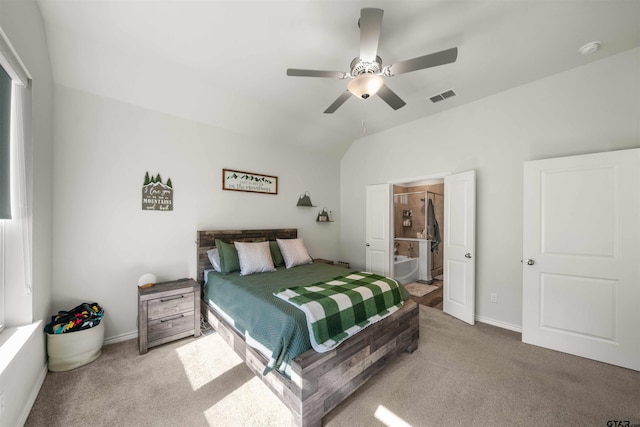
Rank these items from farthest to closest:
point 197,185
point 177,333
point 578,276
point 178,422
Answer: point 197,185 → point 177,333 → point 578,276 → point 178,422

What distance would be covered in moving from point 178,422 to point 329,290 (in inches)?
53.3

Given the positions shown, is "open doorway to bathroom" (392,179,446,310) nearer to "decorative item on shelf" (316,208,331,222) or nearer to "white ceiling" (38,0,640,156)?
"decorative item on shelf" (316,208,331,222)

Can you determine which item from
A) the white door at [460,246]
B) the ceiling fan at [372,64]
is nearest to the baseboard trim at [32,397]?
the ceiling fan at [372,64]

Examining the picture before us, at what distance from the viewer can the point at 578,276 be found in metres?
2.43

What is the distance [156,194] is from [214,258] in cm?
102

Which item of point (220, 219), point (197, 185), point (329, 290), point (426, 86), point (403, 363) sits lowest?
point (403, 363)

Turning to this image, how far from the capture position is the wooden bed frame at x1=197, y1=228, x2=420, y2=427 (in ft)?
5.04

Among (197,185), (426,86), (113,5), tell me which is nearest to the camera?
(113,5)

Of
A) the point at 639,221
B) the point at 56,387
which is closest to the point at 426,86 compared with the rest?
the point at 639,221

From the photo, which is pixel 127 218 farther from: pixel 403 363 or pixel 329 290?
pixel 403 363

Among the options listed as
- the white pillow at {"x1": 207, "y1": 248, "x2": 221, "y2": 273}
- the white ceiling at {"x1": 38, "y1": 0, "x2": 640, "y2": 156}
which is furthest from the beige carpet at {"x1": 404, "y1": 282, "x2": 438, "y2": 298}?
the white pillow at {"x1": 207, "y1": 248, "x2": 221, "y2": 273}

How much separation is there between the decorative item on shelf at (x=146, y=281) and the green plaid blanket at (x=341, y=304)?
1543 millimetres

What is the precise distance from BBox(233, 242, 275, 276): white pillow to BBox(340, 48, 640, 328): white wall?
253cm

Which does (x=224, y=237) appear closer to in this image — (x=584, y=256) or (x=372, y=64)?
(x=372, y=64)
